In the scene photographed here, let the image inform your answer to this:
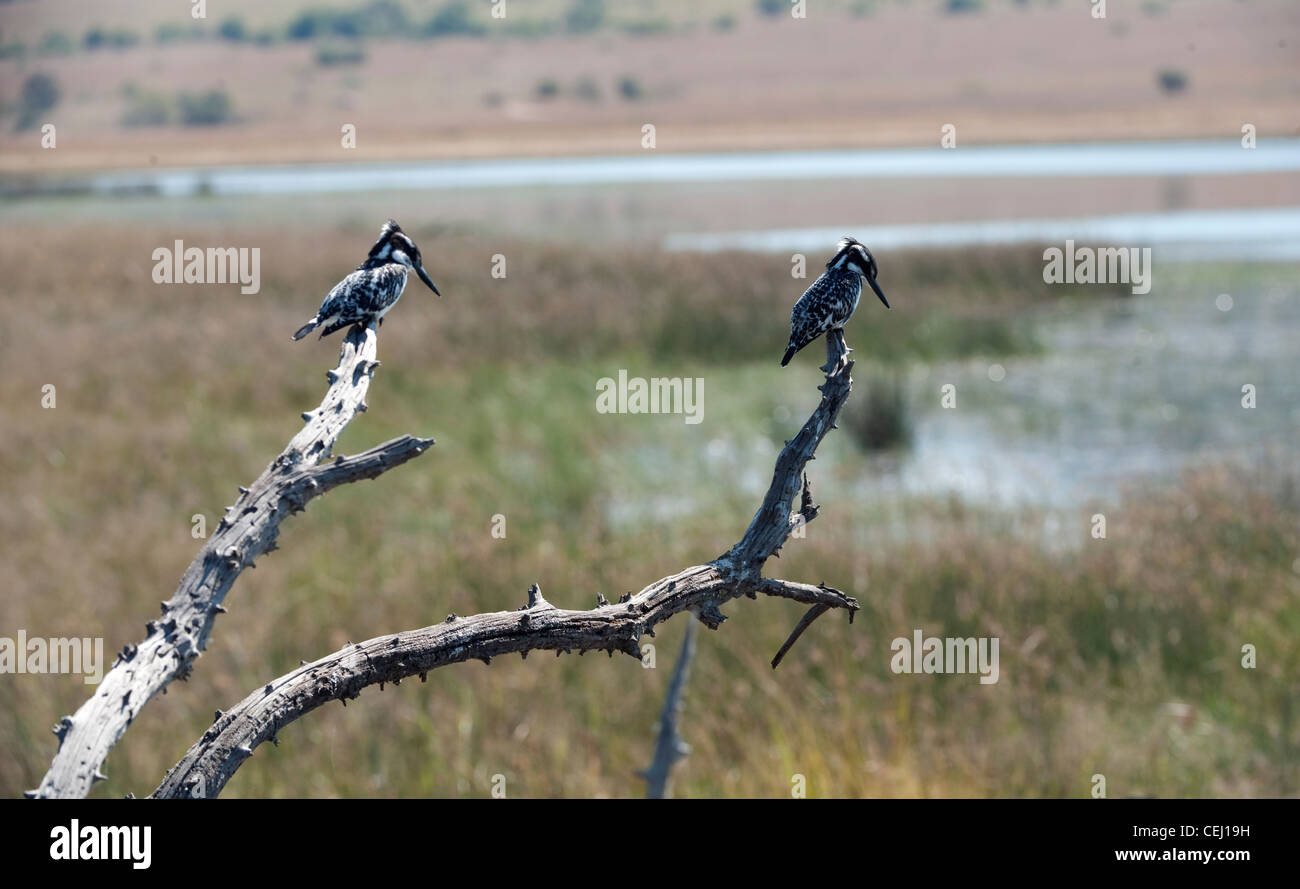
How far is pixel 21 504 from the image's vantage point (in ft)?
41.9

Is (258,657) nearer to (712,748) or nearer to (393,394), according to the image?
(712,748)

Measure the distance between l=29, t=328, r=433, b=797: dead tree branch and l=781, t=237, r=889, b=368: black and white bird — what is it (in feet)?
3.33

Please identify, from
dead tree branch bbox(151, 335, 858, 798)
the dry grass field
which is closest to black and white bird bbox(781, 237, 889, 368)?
dead tree branch bbox(151, 335, 858, 798)

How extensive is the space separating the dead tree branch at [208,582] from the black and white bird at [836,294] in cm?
102

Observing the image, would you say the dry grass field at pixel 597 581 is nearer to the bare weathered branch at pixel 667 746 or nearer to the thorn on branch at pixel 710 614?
the bare weathered branch at pixel 667 746

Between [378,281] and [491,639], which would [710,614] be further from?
[378,281]

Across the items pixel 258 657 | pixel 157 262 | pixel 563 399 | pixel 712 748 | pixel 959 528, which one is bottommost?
pixel 712 748

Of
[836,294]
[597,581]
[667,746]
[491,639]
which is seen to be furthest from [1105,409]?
[491,639]

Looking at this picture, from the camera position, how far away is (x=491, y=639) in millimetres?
2100

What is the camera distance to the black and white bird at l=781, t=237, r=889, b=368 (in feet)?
8.86

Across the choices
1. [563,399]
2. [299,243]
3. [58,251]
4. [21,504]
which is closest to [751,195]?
[299,243]

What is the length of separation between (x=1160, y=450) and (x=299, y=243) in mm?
24748

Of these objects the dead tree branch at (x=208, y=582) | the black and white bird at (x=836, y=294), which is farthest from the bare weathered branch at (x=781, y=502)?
the dead tree branch at (x=208, y=582)
